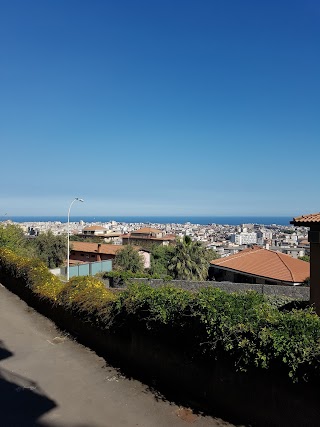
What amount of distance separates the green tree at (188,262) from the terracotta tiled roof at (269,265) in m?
3.32

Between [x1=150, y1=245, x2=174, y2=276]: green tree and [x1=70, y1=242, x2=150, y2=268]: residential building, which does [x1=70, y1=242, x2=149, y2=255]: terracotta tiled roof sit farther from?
[x1=150, y1=245, x2=174, y2=276]: green tree

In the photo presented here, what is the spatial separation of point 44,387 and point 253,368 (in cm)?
389

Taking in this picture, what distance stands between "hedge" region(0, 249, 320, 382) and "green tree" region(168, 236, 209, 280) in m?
27.4

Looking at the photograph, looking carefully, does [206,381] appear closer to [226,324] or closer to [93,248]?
[226,324]

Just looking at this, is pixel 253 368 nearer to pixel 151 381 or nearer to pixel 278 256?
pixel 151 381

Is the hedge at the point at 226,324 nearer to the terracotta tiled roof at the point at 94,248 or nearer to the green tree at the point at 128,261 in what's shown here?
the green tree at the point at 128,261

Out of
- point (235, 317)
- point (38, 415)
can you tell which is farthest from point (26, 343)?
point (235, 317)

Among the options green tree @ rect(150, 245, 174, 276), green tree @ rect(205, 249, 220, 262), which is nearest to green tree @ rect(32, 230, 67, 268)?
green tree @ rect(150, 245, 174, 276)

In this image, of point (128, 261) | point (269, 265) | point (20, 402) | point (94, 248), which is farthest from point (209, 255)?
point (20, 402)

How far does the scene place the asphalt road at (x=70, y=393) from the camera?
510 centimetres

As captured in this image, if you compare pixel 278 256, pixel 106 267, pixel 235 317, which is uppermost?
pixel 235 317

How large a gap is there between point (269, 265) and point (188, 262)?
920 cm

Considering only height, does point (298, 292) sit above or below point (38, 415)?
below

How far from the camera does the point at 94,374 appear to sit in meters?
6.77
